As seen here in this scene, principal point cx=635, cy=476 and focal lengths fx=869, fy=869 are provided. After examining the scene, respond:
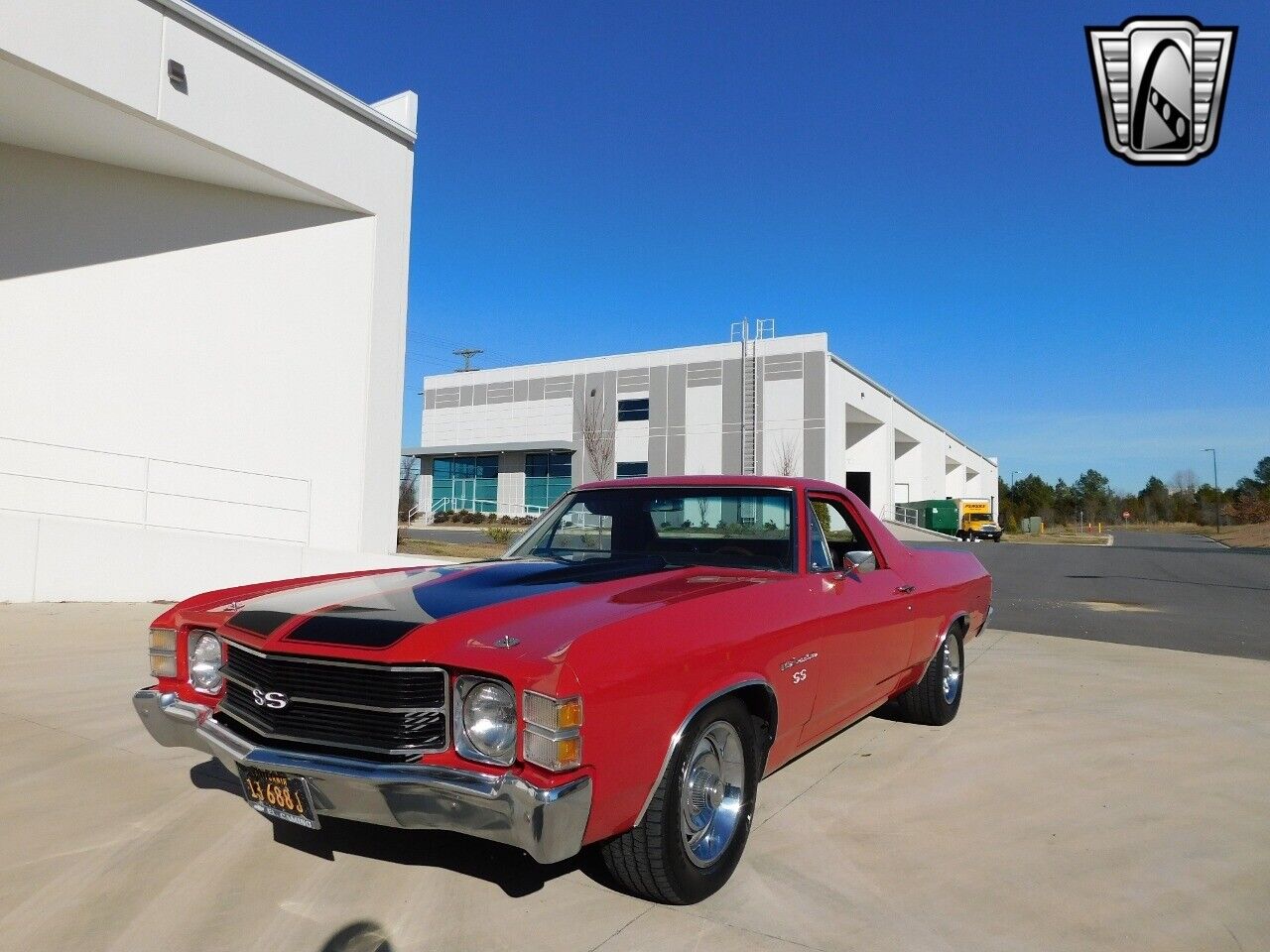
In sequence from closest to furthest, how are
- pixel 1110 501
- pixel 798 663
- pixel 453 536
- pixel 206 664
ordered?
pixel 206 664, pixel 798 663, pixel 453 536, pixel 1110 501

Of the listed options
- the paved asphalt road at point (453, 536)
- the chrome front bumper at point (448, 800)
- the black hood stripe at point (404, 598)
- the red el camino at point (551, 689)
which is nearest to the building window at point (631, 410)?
the paved asphalt road at point (453, 536)

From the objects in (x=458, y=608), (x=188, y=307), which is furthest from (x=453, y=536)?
(x=458, y=608)

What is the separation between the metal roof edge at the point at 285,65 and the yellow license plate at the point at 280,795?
1151 centimetres

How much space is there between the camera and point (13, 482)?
11.6 metres

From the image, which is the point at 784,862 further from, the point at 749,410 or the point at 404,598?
the point at 749,410

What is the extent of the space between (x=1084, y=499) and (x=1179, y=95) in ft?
385

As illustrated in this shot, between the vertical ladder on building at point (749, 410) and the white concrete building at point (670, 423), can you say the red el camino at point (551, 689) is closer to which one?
the white concrete building at point (670, 423)

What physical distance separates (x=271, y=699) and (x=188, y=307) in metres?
11.9

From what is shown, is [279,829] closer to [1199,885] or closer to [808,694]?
[808,694]

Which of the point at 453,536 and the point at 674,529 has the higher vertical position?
the point at 674,529

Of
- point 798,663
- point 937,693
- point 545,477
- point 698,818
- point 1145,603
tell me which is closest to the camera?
point 698,818

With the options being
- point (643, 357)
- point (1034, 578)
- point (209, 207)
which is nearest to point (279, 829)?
point (209, 207)

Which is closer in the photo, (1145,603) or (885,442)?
(1145,603)

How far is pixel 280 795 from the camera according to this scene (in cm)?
275
